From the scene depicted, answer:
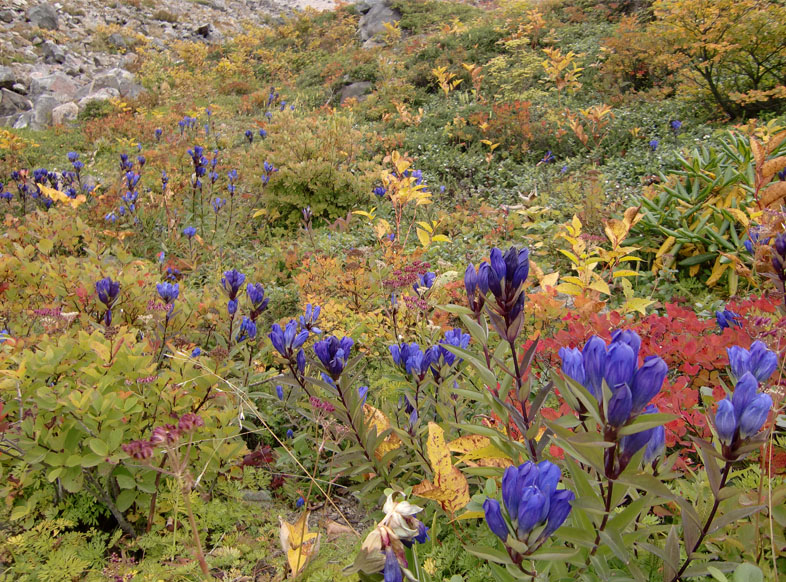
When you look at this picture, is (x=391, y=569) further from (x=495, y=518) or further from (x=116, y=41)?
(x=116, y=41)

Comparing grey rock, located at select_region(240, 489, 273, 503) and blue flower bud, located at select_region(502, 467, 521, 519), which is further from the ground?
blue flower bud, located at select_region(502, 467, 521, 519)

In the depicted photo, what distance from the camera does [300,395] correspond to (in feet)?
6.88

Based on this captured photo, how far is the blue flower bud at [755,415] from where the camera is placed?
2.66ft

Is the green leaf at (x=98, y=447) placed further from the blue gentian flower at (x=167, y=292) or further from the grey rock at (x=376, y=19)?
the grey rock at (x=376, y=19)

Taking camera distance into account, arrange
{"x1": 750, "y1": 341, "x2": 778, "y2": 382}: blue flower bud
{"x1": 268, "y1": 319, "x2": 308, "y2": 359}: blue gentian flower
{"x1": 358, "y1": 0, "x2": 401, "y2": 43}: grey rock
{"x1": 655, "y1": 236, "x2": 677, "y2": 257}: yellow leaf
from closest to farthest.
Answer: {"x1": 750, "y1": 341, "x2": 778, "y2": 382}: blue flower bud
{"x1": 268, "y1": 319, "x2": 308, "y2": 359}: blue gentian flower
{"x1": 655, "y1": 236, "x2": 677, "y2": 257}: yellow leaf
{"x1": 358, "y1": 0, "x2": 401, "y2": 43}: grey rock

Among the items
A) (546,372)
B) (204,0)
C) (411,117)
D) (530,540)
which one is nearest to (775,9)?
(411,117)

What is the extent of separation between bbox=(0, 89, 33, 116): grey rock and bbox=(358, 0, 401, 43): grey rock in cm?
944

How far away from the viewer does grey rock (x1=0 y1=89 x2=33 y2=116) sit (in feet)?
37.5

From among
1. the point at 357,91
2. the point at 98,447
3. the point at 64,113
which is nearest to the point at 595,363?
the point at 98,447

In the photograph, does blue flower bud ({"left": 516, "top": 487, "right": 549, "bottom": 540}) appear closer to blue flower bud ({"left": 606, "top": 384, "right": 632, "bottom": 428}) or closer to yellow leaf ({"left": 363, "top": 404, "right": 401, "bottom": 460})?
blue flower bud ({"left": 606, "top": 384, "right": 632, "bottom": 428})

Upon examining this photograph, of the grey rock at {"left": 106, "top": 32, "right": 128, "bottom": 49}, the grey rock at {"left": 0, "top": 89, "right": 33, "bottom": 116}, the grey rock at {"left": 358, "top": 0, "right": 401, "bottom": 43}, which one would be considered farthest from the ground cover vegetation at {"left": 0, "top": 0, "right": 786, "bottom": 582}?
the grey rock at {"left": 106, "top": 32, "right": 128, "bottom": 49}

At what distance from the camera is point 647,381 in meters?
0.80

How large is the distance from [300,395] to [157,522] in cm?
70

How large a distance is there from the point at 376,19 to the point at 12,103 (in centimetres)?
1054
